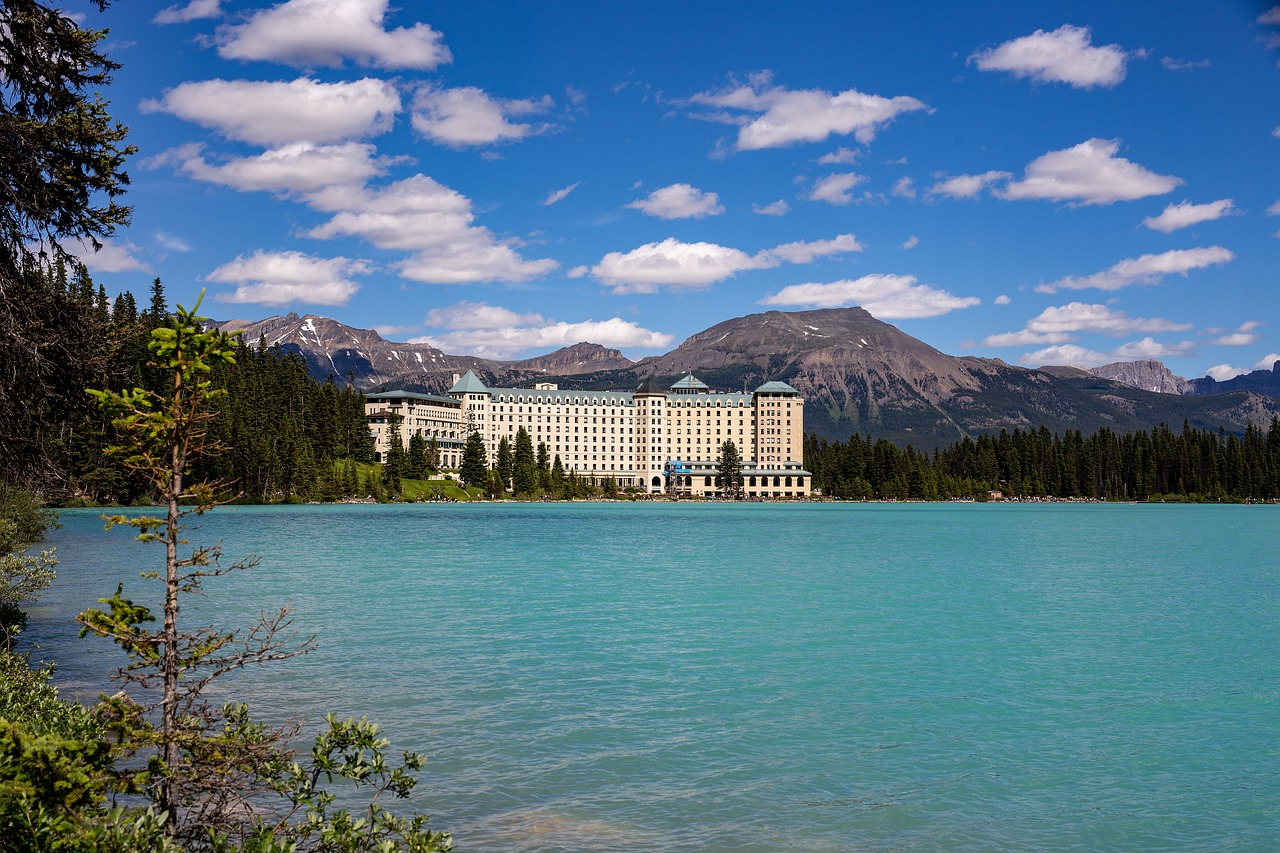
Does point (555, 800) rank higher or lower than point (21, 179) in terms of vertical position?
lower

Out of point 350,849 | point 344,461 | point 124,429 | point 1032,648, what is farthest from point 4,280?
point 344,461

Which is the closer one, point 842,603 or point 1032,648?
point 1032,648

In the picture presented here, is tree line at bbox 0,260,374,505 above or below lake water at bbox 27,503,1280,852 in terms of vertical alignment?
above

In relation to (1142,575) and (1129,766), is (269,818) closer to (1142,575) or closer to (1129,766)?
(1129,766)

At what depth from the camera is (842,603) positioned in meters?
45.9

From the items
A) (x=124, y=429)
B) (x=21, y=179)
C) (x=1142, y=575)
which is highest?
(x=21, y=179)

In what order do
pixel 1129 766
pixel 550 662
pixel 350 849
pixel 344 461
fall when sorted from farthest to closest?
pixel 344 461
pixel 550 662
pixel 1129 766
pixel 350 849

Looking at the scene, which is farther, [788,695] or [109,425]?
[788,695]

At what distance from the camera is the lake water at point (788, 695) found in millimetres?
16219

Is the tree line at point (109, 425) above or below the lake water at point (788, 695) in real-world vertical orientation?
above

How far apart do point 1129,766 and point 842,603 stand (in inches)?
1040

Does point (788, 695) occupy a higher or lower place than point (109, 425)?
lower

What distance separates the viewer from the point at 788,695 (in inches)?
1002

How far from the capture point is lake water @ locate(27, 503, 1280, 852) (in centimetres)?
1622
